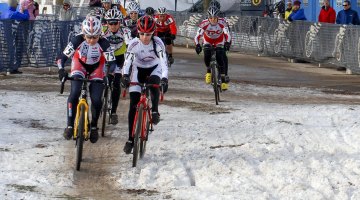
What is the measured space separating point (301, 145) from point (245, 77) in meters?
A: 12.7

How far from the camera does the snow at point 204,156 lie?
1073cm

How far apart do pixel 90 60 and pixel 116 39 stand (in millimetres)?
3031

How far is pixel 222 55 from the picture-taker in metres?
19.1

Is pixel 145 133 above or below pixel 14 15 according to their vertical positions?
below

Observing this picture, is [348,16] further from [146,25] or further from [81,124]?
[81,124]

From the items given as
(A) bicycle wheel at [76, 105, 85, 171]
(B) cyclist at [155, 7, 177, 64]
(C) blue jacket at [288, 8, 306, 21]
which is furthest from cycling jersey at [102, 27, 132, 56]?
(C) blue jacket at [288, 8, 306, 21]

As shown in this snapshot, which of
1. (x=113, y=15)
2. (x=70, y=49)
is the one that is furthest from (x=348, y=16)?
(x=70, y=49)

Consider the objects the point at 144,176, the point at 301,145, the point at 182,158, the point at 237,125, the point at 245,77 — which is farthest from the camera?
the point at 245,77

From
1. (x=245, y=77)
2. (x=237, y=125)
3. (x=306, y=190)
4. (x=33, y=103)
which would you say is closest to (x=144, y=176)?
(x=306, y=190)

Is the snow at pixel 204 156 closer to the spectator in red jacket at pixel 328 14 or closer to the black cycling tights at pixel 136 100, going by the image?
the black cycling tights at pixel 136 100

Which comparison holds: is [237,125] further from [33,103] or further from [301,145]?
[33,103]

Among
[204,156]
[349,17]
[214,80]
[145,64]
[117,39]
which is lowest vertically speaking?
[204,156]

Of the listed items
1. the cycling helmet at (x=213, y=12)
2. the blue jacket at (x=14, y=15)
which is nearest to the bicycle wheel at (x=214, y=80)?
the cycling helmet at (x=213, y=12)

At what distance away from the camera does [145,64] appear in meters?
13.0
